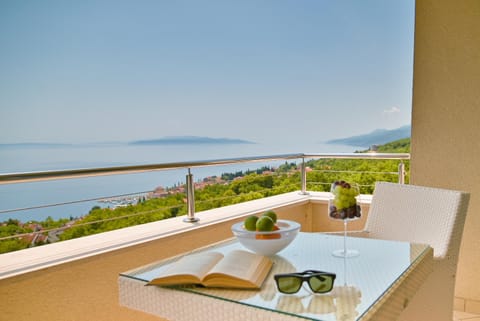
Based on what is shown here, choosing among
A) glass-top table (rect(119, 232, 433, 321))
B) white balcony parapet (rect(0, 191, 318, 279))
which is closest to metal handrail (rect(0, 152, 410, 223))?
white balcony parapet (rect(0, 191, 318, 279))

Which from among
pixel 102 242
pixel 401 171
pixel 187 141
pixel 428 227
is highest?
pixel 187 141

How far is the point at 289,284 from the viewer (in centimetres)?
108

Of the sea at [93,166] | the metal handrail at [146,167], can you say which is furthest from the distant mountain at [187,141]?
the metal handrail at [146,167]

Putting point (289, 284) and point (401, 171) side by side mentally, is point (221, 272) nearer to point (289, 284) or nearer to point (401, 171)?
point (289, 284)

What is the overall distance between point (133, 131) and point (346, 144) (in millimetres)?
6498

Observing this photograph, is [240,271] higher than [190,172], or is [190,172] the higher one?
[190,172]

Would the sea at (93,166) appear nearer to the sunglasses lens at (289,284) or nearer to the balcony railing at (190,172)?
the balcony railing at (190,172)

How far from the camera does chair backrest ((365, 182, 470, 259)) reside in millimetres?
1827

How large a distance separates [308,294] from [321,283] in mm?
44

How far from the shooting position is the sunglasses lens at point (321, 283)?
1.07m

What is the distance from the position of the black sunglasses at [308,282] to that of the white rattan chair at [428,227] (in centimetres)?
68

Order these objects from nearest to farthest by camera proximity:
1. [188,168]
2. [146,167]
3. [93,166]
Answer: [93,166], [146,167], [188,168]

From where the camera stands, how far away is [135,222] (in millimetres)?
3027

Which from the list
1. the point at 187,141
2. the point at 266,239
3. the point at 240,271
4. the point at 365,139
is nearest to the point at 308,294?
the point at 240,271
